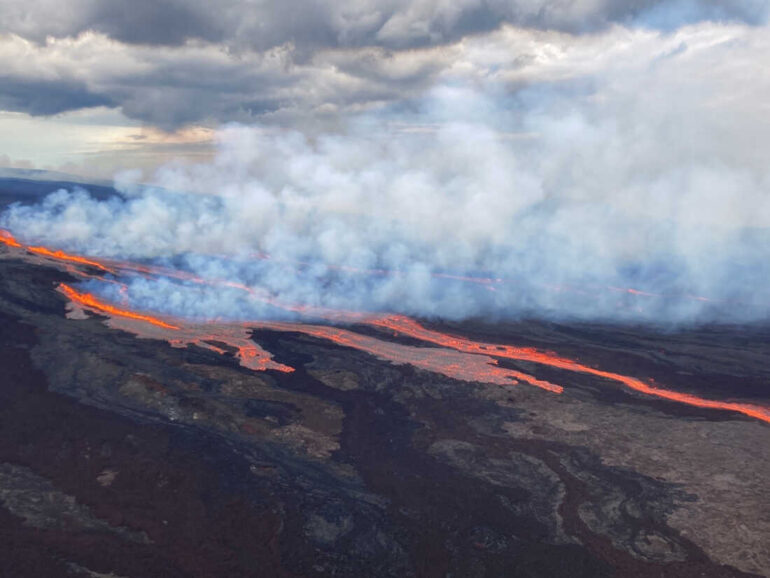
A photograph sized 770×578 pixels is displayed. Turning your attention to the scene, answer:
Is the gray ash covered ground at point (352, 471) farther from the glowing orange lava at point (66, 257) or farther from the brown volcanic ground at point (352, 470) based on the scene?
the glowing orange lava at point (66, 257)

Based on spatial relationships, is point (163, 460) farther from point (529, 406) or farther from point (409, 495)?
point (529, 406)

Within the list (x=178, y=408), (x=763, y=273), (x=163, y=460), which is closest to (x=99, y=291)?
(x=178, y=408)

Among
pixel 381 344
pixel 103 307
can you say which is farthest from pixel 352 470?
pixel 103 307

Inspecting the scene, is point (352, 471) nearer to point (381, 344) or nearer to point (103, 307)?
point (381, 344)

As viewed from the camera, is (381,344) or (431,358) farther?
(381,344)

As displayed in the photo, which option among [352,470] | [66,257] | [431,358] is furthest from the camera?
[66,257]

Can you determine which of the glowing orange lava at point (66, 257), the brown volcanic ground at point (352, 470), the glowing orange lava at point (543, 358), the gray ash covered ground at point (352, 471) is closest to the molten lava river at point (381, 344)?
the glowing orange lava at point (543, 358)

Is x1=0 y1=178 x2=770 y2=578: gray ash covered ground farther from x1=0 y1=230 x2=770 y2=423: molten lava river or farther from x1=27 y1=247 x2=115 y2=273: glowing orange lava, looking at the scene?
x1=27 y1=247 x2=115 y2=273: glowing orange lava
